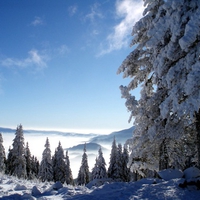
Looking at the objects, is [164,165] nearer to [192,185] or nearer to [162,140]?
[162,140]

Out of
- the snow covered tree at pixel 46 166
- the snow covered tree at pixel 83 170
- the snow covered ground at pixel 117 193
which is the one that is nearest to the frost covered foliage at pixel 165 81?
the snow covered ground at pixel 117 193

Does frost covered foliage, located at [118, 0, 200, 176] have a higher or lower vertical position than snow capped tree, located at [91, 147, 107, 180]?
higher

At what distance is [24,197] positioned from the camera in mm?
6777

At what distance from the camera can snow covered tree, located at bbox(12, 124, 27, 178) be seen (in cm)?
4262

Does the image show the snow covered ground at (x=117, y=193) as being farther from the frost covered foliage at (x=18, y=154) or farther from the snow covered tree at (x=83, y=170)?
the snow covered tree at (x=83, y=170)

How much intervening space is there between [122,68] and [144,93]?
2610 mm

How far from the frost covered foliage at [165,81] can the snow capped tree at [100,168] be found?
3551cm

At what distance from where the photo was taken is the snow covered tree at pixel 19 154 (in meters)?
42.6

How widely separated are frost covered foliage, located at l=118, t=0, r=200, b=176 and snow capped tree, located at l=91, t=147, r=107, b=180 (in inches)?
1398

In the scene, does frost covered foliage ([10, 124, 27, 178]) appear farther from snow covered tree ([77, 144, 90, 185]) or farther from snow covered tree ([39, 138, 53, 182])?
snow covered tree ([77, 144, 90, 185])

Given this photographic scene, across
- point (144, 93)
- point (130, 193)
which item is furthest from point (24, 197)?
point (144, 93)

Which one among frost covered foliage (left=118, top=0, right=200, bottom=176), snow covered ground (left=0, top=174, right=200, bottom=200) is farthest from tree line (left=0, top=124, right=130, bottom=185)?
snow covered ground (left=0, top=174, right=200, bottom=200)

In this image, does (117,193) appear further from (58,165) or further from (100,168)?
(58,165)

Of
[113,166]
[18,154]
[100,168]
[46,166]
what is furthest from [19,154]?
[113,166]
